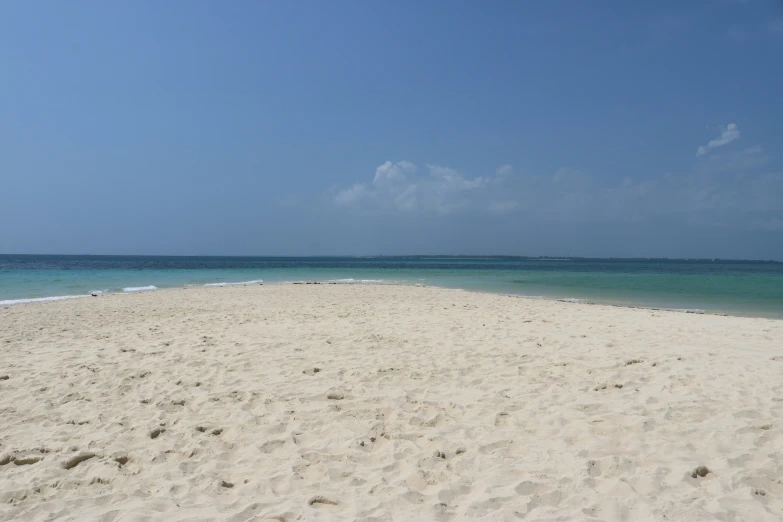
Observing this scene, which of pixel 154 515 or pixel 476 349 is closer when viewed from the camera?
pixel 154 515

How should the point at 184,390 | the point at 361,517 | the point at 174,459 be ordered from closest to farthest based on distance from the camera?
the point at 361,517, the point at 174,459, the point at 184,390

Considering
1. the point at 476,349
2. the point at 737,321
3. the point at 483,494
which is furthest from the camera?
the point at 737,321

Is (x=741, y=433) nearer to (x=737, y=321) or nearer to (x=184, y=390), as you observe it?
(x=184, y=390)

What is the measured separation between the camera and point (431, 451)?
13.0 ft

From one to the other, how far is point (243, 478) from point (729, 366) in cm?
675

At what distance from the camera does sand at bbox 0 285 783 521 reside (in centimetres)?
321

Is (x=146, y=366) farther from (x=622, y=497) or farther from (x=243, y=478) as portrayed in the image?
(x=622, y=497)

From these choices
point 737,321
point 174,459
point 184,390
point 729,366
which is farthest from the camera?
point 737,321

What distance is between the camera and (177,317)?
12070mm

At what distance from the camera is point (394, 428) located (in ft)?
14.6

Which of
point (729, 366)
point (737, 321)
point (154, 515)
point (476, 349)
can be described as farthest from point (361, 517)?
point (737, 321)

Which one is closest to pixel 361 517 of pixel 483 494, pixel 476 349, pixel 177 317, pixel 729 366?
pixel 483 494

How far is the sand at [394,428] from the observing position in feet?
10.5

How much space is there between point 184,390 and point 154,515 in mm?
2725
